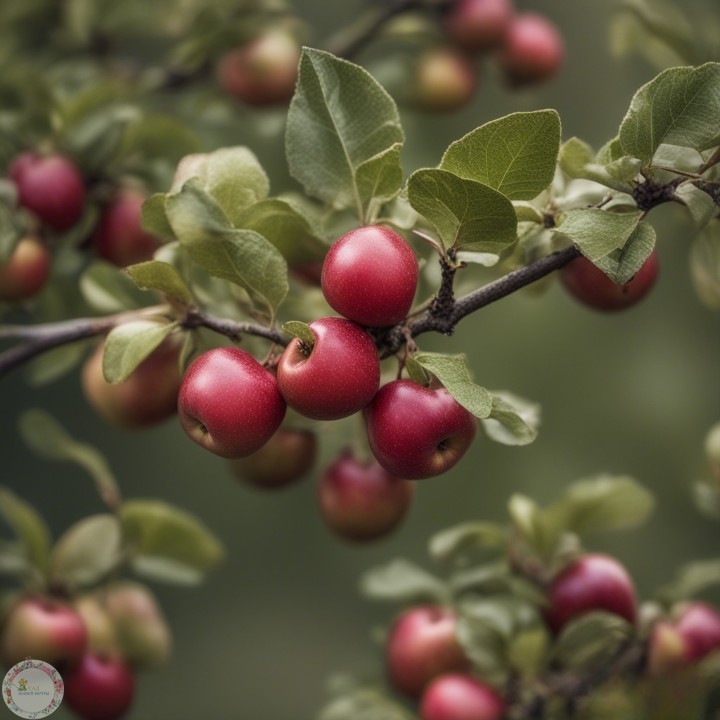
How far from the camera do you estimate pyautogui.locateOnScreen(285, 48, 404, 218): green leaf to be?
0.52 m

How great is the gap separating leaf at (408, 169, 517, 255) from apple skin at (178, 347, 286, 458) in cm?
11

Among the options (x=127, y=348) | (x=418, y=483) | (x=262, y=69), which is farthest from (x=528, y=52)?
(x=127, y=348)

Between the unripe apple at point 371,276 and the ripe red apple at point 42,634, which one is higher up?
the unripe apple at point 371,276

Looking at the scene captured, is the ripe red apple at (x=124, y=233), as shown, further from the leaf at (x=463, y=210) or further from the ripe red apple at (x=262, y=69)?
the leaf at (x=463, y=210)

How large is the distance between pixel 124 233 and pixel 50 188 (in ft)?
0.22

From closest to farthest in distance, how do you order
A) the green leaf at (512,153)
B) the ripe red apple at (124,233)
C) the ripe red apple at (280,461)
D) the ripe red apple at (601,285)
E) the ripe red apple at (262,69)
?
1. the green leaf at (512,153)
2. the ripe red apple at (601,285)
3. the ripe red apple at (280,461)
4. the ripe red apple at (124,233)
5. the ripe red apple at (262,69)

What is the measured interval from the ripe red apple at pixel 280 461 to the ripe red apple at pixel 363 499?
0.03 meters

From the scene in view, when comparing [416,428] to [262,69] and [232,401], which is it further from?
[262,69]

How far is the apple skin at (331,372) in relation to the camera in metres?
0.46

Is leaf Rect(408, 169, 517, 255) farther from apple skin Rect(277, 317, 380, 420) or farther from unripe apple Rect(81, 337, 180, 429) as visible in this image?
unripe apple Rect(81, 337, 180, 429)

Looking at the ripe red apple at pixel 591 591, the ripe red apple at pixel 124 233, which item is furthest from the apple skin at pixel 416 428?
the ripe red apple at pixel 124 233

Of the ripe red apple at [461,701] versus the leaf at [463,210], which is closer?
the leaf at [463,210]

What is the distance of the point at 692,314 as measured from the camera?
1.27m

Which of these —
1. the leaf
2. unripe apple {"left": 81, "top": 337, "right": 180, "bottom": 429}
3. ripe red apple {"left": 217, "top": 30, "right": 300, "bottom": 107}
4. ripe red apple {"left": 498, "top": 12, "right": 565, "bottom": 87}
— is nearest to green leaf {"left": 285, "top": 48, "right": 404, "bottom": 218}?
the leaf
